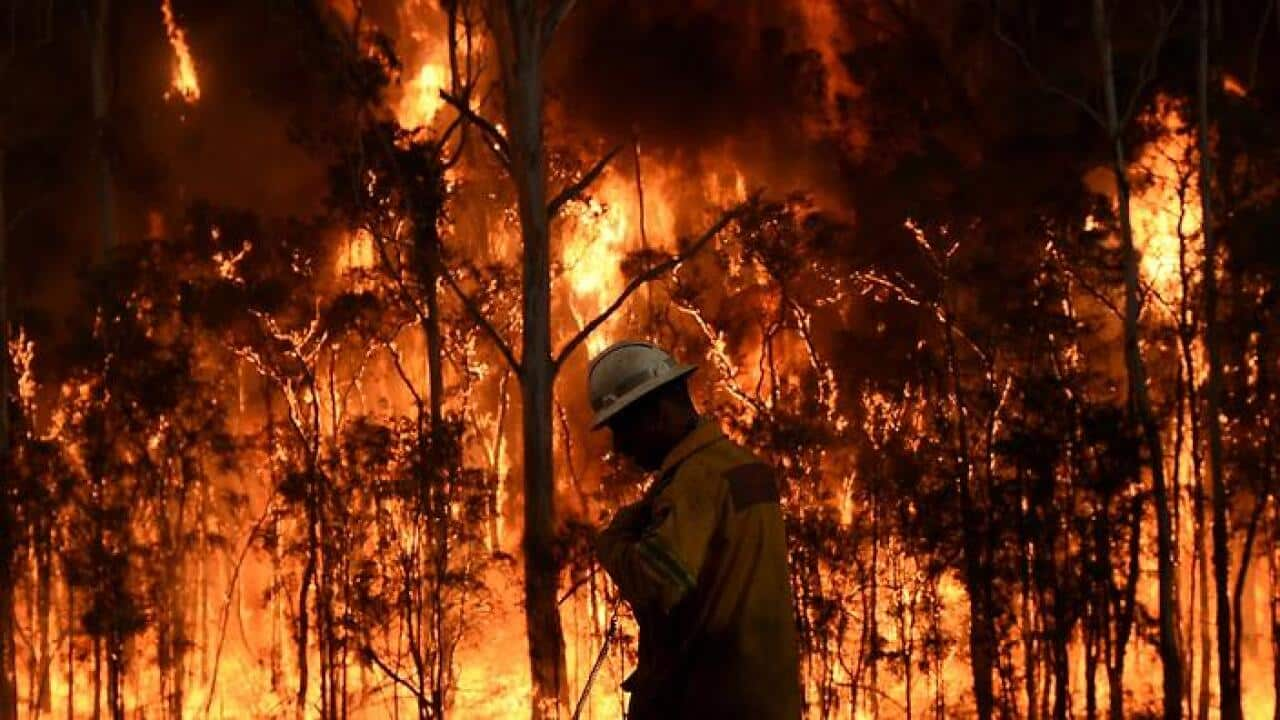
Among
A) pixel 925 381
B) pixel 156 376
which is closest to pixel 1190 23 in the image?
pixel 925 381

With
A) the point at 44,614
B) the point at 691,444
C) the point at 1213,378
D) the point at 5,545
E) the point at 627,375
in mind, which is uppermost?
the point at 1213,378

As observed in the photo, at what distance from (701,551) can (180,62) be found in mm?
24799

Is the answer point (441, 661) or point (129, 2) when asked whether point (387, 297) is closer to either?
point (441, 661)

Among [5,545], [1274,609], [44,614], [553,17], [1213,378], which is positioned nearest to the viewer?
[553,17]

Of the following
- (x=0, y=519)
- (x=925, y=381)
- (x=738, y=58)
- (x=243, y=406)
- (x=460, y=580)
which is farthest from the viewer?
(x=243, y=406)

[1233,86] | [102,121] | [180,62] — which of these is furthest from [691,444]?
[180,62]

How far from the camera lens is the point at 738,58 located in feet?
75.9

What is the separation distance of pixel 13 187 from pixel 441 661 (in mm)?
13507

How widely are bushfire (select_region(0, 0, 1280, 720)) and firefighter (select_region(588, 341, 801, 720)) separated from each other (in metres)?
10.4

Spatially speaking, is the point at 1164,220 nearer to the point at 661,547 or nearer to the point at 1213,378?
the point at 1213,378

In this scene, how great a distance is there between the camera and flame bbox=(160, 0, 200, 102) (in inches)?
1023

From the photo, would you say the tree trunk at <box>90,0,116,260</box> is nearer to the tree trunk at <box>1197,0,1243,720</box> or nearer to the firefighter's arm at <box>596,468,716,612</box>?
the tree trunk at <box>1197,0,1243,720</box>

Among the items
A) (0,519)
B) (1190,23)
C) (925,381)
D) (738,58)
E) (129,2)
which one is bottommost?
(0,519)

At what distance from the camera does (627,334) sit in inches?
973
